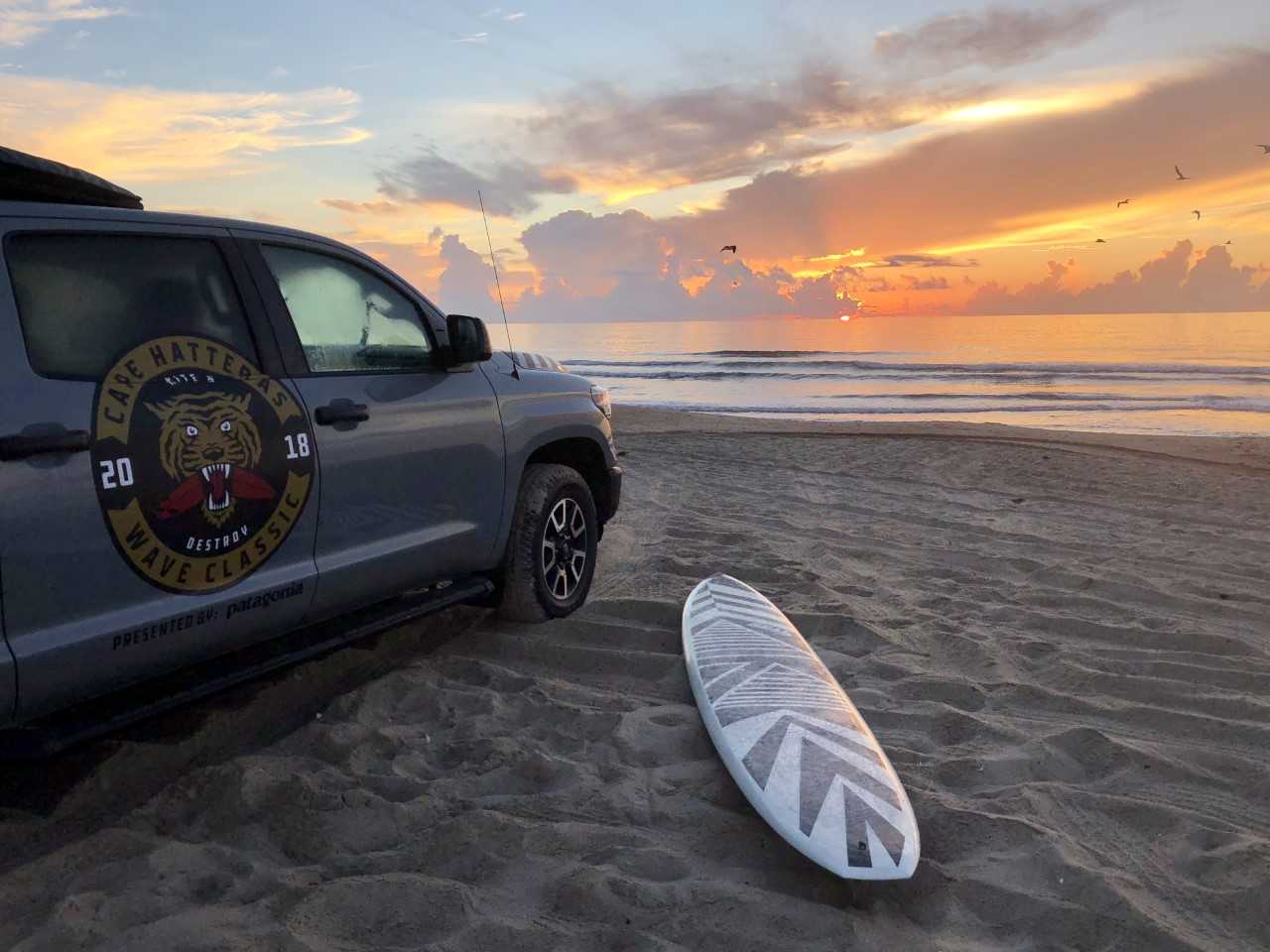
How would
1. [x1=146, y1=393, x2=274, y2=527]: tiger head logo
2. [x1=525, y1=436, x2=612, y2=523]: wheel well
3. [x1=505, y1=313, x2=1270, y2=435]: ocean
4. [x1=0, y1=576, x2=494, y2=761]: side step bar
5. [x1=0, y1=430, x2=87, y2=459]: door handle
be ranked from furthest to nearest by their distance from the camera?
1. [x1=505, y1=313, x2=1270, y2=435]: ocean
2. [x1=525, y1=436, x2=612, y2=523]: wheel well
3. [x1=146, y1=393, x2=274, y2=527]: tiger head logo
4. [x1=0, y1=576, x2=494, y2=761]: side step bar
5. [x1=0, y1=430, x2=87, y2=459]: door handle

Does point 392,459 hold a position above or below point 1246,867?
above

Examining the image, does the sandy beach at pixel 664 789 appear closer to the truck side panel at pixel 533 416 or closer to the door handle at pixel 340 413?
the truck side panel at pixel 533 416

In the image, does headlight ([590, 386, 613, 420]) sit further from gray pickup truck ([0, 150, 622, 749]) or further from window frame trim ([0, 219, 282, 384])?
window frame trim ([0, 219, 282, 384])

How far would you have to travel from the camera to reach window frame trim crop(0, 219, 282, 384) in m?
2.47

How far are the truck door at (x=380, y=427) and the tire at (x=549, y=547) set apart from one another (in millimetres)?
211

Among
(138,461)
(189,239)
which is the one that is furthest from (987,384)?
(138,461)

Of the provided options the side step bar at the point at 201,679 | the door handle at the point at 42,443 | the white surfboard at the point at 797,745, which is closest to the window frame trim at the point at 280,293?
the door handle at the point at 42,443

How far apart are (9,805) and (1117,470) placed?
987cm

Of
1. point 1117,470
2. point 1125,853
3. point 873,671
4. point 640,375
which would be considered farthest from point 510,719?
point 640,375

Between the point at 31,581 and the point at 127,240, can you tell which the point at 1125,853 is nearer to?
the point at 31,581

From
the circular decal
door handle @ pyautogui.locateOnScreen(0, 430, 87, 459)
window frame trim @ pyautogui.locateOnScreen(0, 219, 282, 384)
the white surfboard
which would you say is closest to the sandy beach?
the white surfboard

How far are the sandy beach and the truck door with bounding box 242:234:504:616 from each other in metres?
0.60

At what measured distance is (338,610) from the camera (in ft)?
11.4

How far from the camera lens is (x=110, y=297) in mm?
2732
